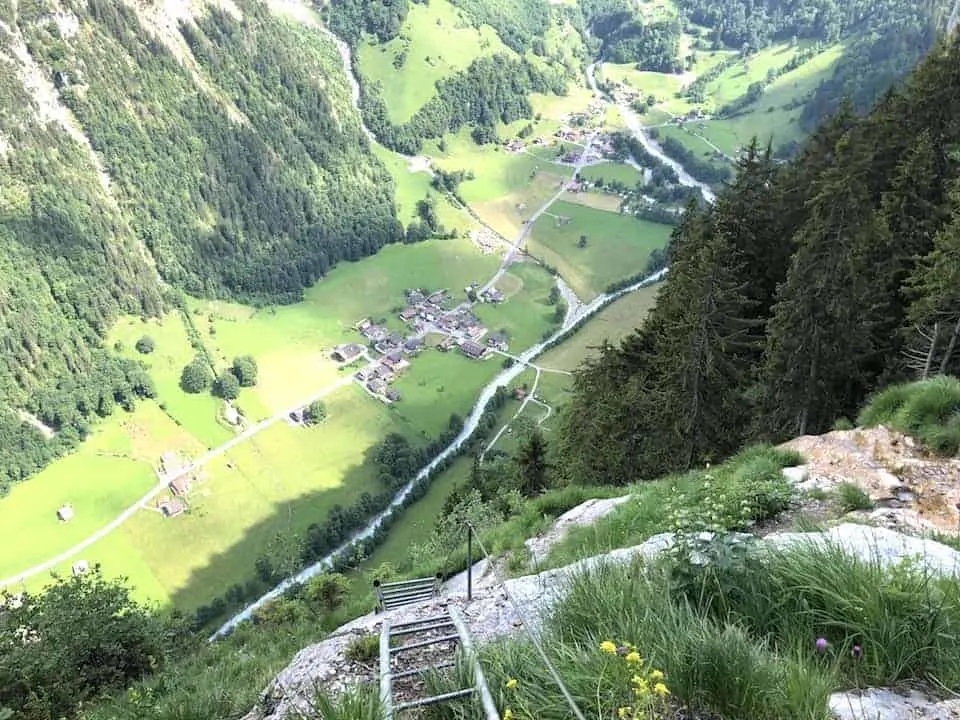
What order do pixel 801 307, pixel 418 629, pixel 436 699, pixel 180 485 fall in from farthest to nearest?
pixel 180 485, pixel 801 307, pixel 418 629, pixel 436 699

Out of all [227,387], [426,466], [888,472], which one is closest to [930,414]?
[888,472]

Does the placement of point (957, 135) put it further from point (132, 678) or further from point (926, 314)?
point (132, 678)

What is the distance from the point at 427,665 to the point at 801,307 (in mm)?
19056

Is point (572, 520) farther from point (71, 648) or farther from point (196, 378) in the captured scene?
point (196, 378)

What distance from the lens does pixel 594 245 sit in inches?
5103

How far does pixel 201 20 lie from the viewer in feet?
537

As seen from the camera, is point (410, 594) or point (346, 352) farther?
point (346, 352)

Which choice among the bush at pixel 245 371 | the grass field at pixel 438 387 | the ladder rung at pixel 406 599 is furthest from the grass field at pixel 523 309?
the ladder rung at pixel 406 599

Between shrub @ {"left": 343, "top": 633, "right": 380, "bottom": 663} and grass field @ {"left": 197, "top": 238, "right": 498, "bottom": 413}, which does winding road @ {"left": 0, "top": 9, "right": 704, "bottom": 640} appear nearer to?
grass field @ {"left": 197, "top": 238, "right": 498, "bottom": 413}

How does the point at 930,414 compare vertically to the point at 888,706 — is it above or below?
below

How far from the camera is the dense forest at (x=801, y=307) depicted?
19.9 meters

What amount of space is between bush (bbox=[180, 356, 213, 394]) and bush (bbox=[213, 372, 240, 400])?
2.21m

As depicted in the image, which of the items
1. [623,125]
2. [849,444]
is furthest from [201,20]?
[849,444]

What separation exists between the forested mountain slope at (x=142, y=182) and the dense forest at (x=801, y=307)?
90.5m
